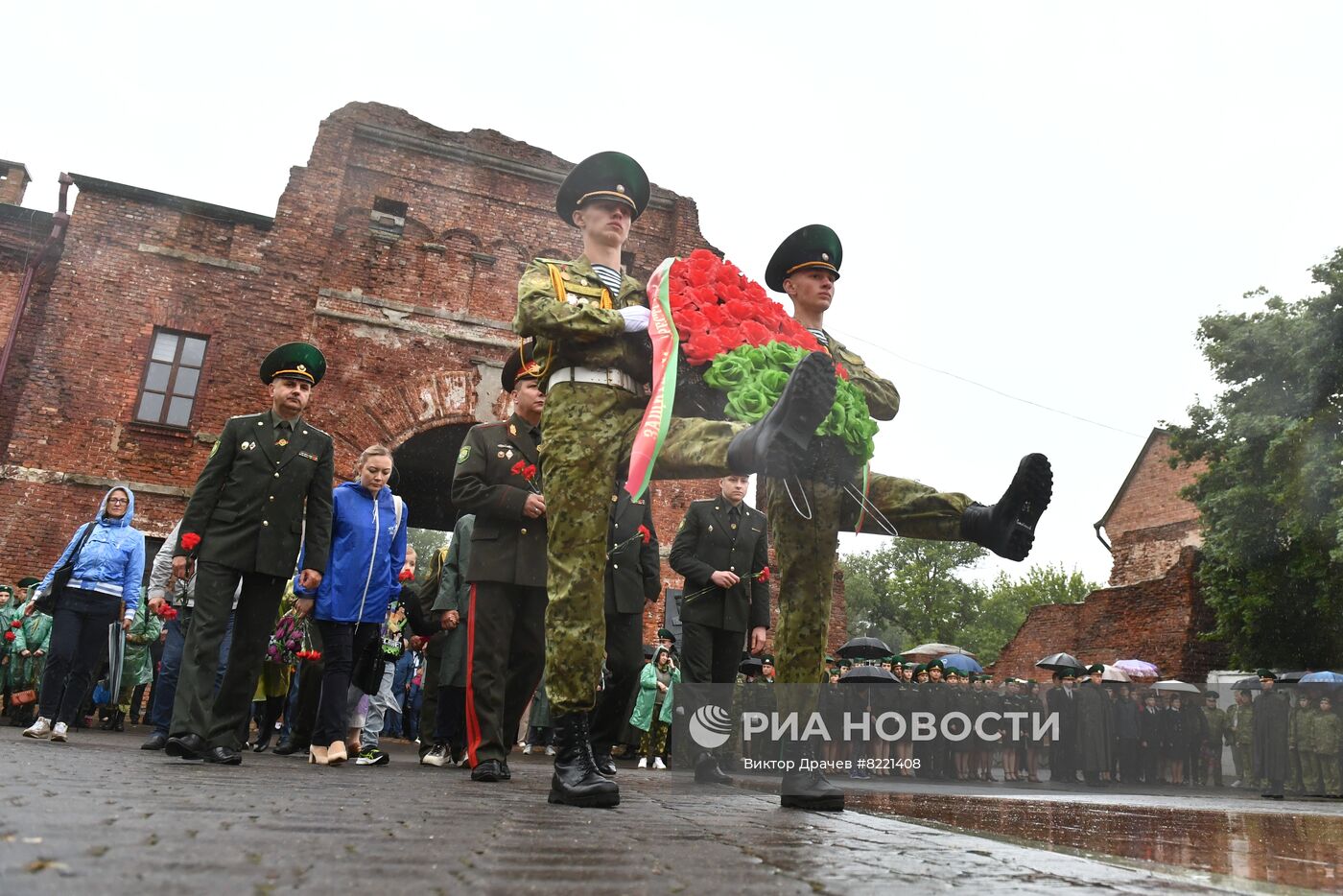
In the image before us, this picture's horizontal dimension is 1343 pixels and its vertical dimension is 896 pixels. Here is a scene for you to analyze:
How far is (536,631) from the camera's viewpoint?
485 centimetres

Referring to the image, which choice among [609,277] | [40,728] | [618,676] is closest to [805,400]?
[609,277]

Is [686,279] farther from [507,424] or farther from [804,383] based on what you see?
[507,424]

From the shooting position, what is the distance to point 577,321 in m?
3.47

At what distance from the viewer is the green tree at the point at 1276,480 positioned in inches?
831

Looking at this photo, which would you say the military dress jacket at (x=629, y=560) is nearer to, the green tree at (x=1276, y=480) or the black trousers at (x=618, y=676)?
the black trousers at (x=618, y=676)

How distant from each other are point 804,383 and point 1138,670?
2149 centimetres

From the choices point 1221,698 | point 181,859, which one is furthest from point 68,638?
point 1221,698

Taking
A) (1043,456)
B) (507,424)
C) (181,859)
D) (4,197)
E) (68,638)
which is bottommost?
(181,859)

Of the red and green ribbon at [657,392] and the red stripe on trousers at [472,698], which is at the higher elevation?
the red and green ribbon at [657,392]

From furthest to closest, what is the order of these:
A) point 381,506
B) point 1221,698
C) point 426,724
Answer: point 1221,698 < point 426,724 < point 381,506

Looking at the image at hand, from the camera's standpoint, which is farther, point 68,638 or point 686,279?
point 68,638

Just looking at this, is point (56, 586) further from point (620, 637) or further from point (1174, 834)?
point (1174, 834)

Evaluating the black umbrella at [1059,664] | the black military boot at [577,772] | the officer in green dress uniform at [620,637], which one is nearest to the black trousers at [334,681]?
the officer in green dress uniform at [620,637]

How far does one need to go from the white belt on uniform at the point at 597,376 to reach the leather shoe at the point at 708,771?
12.1 feet
